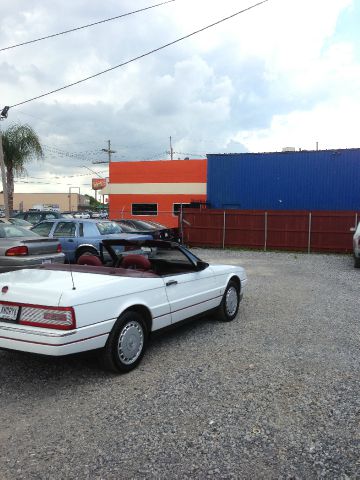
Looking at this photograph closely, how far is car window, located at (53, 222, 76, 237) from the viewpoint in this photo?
446 inches

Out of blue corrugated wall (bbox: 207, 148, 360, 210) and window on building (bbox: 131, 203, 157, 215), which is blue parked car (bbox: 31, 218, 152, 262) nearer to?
blue corrugated wall (bbox: 207, 148, 360, 210)

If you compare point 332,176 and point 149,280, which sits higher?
point 332,176

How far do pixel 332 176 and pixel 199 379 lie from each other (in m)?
21.2

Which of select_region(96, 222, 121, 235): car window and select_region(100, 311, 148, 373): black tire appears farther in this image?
select_region(96, 222, 121, 235): car window

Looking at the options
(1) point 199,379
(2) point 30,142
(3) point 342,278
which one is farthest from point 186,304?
(2) point 30,142

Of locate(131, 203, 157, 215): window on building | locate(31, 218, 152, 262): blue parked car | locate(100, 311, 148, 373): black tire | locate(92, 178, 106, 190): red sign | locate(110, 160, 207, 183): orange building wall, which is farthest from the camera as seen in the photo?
locate(92, 178, 106, 190): red sign

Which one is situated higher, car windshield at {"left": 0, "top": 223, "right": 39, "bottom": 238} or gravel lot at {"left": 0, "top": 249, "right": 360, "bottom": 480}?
car windshield at {"left": 0, "top": 223, "right": 39, "bottom": 238}

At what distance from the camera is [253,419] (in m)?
3.46

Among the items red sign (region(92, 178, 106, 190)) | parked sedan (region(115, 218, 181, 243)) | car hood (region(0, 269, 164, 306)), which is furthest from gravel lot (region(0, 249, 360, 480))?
red sign (region(92, 178, 106, 190))

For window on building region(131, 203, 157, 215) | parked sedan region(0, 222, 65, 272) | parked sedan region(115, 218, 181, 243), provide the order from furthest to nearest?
window on building region(131, 203, 157, 215) → parked sedan region(115, 218, 181, 243) → parked sedan region(0, 222, 65, 272)

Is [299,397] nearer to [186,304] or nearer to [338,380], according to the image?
[338,380]

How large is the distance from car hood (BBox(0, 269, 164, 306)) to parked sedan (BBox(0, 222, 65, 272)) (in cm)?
416

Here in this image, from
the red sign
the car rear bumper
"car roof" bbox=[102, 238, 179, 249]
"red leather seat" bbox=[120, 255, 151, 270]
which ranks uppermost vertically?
the red sign

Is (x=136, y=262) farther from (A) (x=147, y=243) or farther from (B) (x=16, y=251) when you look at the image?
(B) (x=16, y=251)
